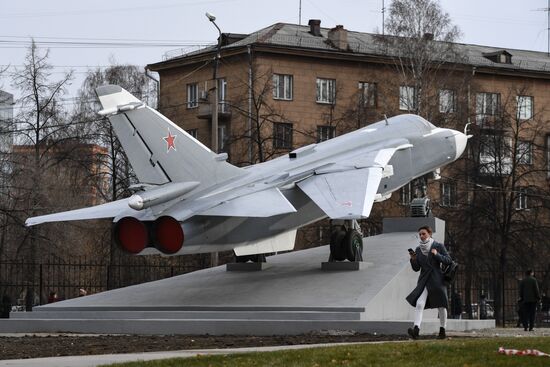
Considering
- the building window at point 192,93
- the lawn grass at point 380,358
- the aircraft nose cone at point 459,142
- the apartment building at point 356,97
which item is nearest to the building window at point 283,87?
the apartment building at point 356,97

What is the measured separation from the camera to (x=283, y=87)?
54.9m

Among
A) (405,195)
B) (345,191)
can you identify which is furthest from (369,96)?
(345,191)

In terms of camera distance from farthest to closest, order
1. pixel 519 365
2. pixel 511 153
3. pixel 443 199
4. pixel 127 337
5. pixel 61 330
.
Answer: pixel 443 199
pixel 511 153
pixel 61 330
pixel 127 337
pixel 519 365

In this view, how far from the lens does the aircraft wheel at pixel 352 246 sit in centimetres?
2447

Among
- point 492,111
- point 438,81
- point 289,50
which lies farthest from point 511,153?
point 289,50

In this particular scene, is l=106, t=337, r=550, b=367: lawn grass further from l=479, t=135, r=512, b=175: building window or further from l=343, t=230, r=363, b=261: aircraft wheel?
l=479, t=135, r=512, b=175: building window

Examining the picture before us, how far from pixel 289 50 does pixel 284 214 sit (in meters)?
31.8

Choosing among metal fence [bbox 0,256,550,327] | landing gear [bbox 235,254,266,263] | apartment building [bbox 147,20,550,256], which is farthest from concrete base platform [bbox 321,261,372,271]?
apartment building [bbox 147,20,550,256]

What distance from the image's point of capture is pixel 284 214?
23.2 meters

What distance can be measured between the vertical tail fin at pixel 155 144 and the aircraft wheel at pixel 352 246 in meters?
3.43

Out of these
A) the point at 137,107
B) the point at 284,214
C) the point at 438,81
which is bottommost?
the point at 284,214

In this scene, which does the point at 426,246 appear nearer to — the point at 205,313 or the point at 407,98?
the point at 205,313

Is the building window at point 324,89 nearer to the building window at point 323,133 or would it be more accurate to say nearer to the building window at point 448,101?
the building window at point 323,133

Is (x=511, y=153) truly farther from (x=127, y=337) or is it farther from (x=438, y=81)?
(x=127, y=337)
